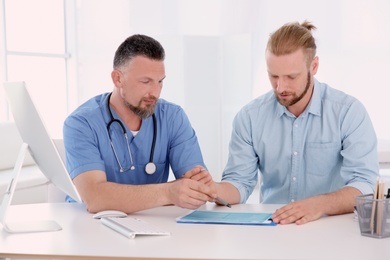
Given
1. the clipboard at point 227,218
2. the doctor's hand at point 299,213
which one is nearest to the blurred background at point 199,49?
the clipboard at point 227,218

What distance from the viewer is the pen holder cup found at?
1771 millimetres

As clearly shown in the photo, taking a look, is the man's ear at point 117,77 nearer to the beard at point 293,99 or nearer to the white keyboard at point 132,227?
the beard at point 293,99

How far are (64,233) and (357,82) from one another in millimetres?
4826

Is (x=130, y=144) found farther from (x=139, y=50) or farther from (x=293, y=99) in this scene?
(x=293, y=99)

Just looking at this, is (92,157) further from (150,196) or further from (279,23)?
(279,23)

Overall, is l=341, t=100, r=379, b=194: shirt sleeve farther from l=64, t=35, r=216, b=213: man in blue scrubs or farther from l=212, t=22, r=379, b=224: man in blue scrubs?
l=64, t=35, r=216, b=213: man in blue scrubs

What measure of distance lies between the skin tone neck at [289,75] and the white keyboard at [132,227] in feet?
2.49

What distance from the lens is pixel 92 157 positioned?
7.86 ft

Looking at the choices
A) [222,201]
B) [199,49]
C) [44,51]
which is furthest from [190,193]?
[44,51]

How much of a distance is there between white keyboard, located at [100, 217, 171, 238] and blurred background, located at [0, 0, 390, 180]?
10.8 ft

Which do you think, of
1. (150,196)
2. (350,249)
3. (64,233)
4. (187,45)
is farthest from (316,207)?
(187,45)

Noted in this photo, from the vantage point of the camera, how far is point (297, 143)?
2.55 m

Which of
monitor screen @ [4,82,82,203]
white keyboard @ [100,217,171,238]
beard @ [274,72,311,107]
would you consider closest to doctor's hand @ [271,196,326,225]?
white keyboard @ [100,217,171,238]

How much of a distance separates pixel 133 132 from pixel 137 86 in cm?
19
